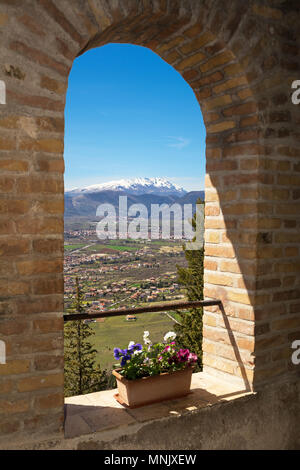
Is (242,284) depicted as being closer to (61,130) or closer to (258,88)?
(258,88)

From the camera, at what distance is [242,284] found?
2.42m

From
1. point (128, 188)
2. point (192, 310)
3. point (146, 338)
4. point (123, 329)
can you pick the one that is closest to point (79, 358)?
point (192, 310)

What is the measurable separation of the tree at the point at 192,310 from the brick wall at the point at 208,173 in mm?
10661

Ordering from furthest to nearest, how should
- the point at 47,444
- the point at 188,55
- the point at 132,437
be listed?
the point at 188,55 < the point at 132,437 < the point at 47,444

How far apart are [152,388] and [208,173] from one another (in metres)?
1.38

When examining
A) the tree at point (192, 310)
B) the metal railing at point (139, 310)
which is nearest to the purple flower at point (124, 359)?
the metal railing at point (139, 310)

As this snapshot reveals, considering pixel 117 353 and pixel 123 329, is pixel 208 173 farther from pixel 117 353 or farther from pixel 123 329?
pixel 123 329

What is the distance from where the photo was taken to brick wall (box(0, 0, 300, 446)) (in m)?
1.69

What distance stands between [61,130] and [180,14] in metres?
0.91

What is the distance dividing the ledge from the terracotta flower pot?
32mm

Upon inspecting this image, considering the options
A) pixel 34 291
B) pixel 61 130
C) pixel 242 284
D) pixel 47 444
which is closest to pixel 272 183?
pixel 242 284

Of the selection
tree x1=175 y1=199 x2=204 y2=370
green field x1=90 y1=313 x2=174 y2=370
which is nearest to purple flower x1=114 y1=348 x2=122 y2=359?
tree x1=175 y1=199 x2=204 y2=370

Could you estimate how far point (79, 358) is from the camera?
13289 mm
